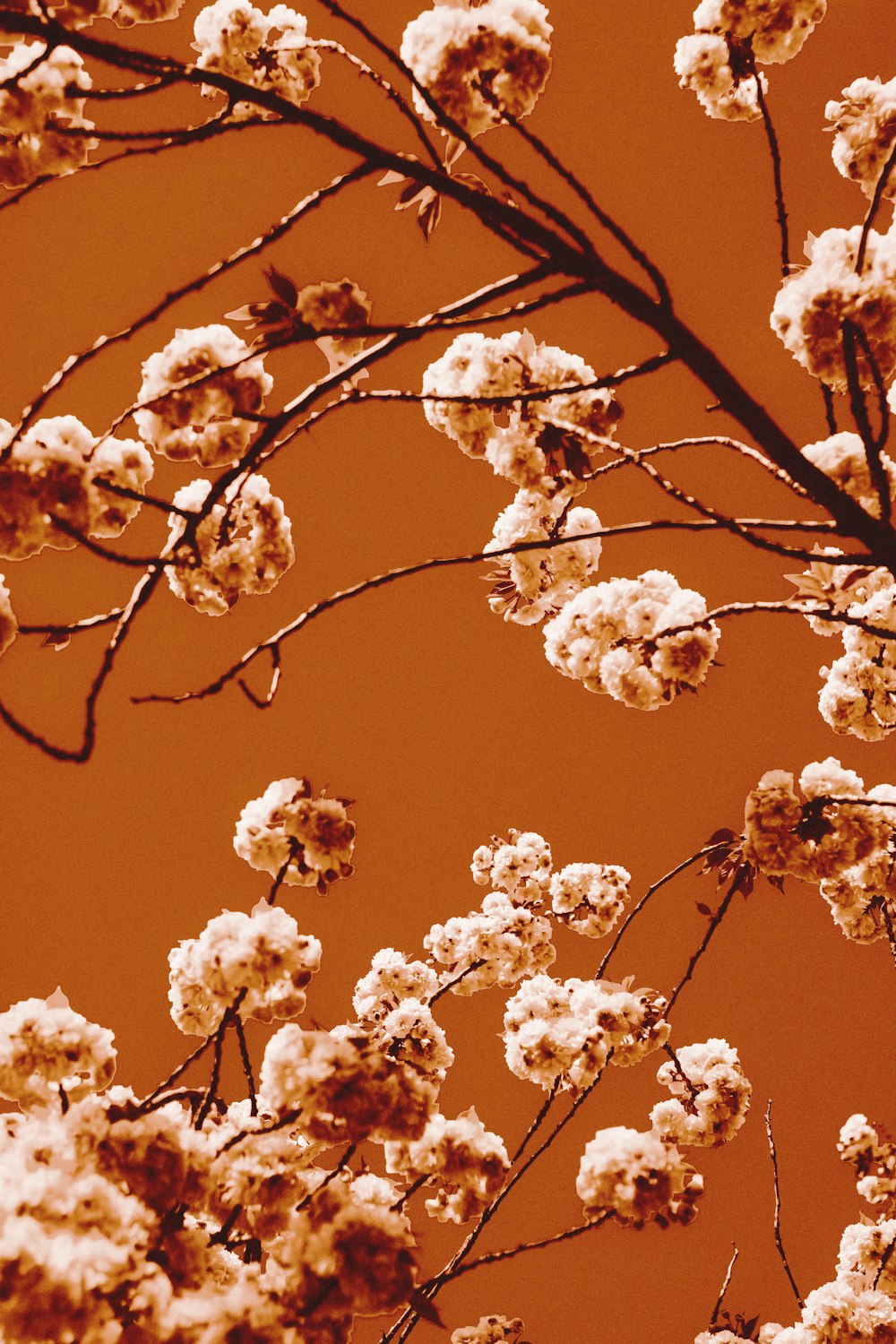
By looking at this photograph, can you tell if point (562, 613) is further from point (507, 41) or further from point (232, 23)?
point (232, 23)

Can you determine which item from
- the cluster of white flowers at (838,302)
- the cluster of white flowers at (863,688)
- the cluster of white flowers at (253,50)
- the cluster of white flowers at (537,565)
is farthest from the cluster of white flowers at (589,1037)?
the cluster of white flowers at (253,50)

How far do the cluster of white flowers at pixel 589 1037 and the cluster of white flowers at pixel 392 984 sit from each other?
4.41 ft

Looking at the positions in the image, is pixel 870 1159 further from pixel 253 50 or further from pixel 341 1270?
pixel 253 50

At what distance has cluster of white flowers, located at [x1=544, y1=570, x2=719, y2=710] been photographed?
3.67 metres

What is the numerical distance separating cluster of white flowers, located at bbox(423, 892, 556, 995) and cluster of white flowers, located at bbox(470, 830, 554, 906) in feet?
0.44

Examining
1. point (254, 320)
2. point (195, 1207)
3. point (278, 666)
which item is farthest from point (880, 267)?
point (195, 1207)

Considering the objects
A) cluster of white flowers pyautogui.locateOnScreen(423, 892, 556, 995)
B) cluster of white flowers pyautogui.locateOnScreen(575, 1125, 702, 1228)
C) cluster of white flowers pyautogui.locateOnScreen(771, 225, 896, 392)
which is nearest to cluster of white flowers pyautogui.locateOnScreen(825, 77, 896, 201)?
cluster of white flowers pyautogui.locateOnScreen(771, 225, 896, 392)

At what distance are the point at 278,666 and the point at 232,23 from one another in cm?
258

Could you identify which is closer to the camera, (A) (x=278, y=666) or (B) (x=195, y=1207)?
(A) (x=278, y=666)

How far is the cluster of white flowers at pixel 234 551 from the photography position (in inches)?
117

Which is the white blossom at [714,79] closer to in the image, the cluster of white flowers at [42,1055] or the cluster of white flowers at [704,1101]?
the cluster of white flowers at [42,1055]

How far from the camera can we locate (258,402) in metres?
2.61

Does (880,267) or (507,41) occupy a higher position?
(507,41)

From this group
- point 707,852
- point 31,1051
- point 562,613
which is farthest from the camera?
point 562,613
